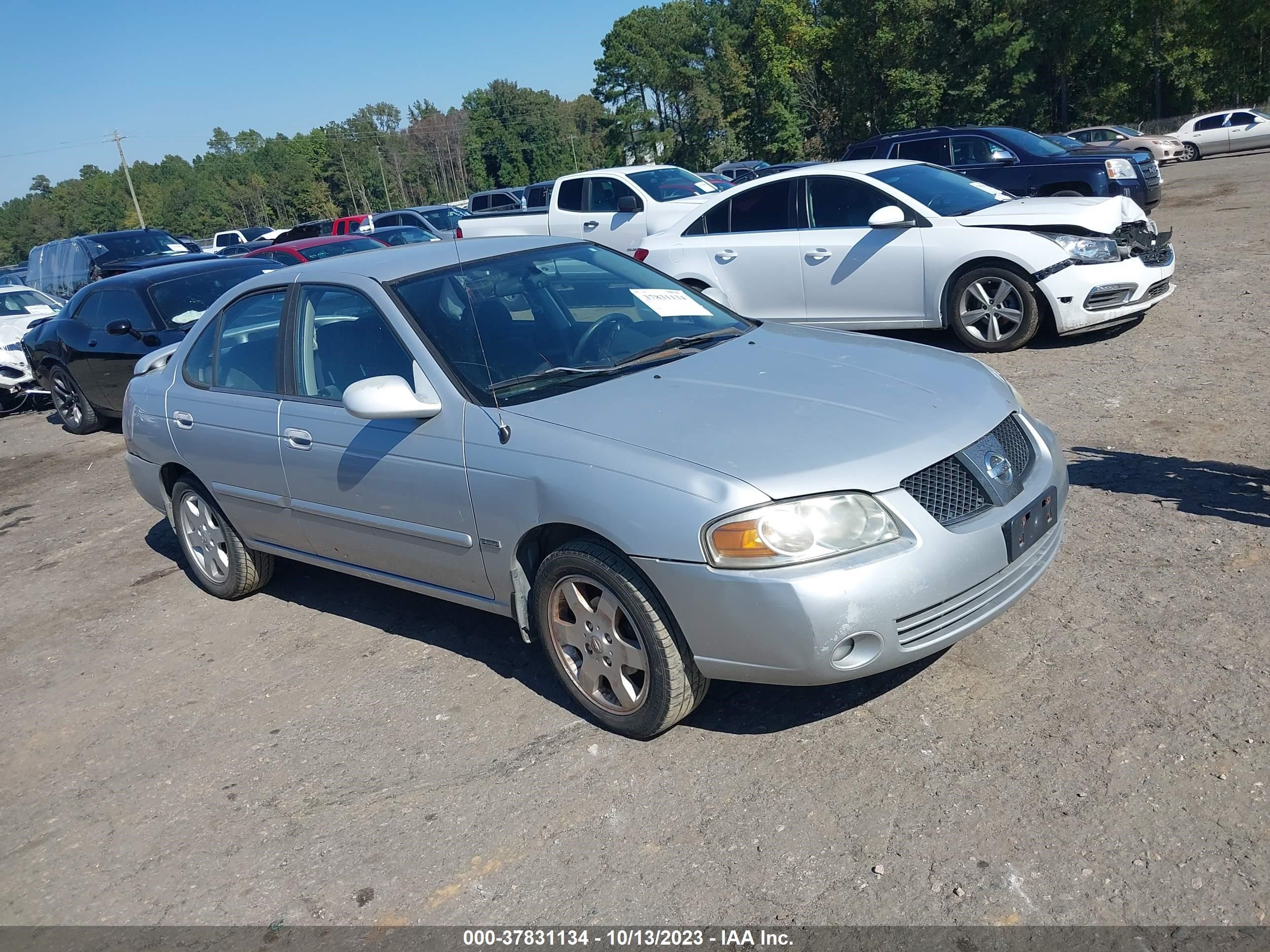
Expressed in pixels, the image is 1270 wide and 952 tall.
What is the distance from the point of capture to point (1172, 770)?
3150 mm

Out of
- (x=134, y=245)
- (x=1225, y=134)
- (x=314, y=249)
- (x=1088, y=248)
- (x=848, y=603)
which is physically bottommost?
(x=1225, y=134)

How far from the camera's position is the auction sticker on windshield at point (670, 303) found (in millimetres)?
4820

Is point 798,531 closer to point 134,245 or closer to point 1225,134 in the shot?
point 134,245

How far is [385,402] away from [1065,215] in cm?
642

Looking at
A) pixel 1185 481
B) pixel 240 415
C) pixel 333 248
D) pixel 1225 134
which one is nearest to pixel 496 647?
pixel 240 415

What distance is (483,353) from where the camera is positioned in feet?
13.9

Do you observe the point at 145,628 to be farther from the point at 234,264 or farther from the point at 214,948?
the point at 234,264

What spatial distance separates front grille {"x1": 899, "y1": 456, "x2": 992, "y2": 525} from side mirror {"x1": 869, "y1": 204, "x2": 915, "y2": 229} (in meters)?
5.49

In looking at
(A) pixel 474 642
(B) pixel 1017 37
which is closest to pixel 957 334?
(A) pixel 474 642

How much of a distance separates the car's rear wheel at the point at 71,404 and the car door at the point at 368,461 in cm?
757

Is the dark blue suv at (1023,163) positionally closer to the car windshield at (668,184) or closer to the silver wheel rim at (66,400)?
the car windshield at (668,184)

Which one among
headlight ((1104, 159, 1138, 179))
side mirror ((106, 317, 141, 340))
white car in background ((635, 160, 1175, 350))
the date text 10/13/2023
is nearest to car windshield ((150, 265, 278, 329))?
side mirror ((106, 317, 141, 340))

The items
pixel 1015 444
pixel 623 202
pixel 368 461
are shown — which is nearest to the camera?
pixel 1015 444

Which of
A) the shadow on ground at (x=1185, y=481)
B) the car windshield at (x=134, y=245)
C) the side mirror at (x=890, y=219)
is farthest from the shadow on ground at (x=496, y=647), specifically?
the car windshield at (x=134, y=245)
